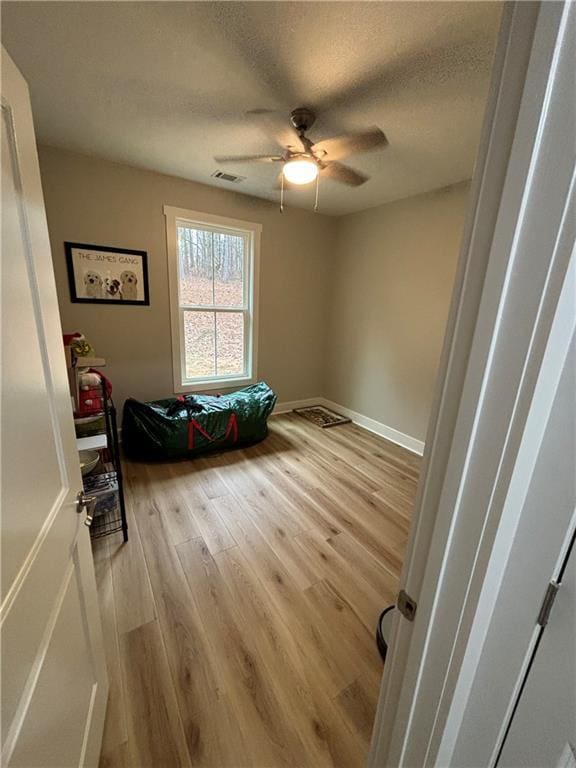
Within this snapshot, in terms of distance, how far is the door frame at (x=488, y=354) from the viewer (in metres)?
0.39

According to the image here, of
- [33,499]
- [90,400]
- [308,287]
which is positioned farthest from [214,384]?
[33,499]

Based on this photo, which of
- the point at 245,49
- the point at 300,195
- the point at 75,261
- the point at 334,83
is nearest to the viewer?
the point at 245,49

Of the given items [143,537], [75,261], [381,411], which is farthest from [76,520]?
[381,411]

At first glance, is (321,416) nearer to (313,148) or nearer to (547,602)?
(313,148)

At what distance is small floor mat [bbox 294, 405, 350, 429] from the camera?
3.90 m

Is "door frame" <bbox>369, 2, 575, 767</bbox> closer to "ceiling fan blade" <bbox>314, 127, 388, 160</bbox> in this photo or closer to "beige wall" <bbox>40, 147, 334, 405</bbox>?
"ceiling fan blade" <bbox>314, 127, 388, 160</bbox>

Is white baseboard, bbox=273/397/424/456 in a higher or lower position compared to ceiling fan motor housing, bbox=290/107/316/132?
lower

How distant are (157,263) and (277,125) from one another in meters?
1.70

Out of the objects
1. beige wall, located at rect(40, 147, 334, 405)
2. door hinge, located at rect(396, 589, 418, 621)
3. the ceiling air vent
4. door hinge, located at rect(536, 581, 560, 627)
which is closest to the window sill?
beige wall, located at rect(40, 147, 334, 405)

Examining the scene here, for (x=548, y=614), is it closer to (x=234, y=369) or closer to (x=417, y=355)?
(x=417, y=355)

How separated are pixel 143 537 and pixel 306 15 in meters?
2.71

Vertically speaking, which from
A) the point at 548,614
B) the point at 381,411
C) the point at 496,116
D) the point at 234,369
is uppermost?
the point at 496,116

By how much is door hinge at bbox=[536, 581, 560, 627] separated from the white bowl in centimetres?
214

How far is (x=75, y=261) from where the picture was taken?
105 inches
